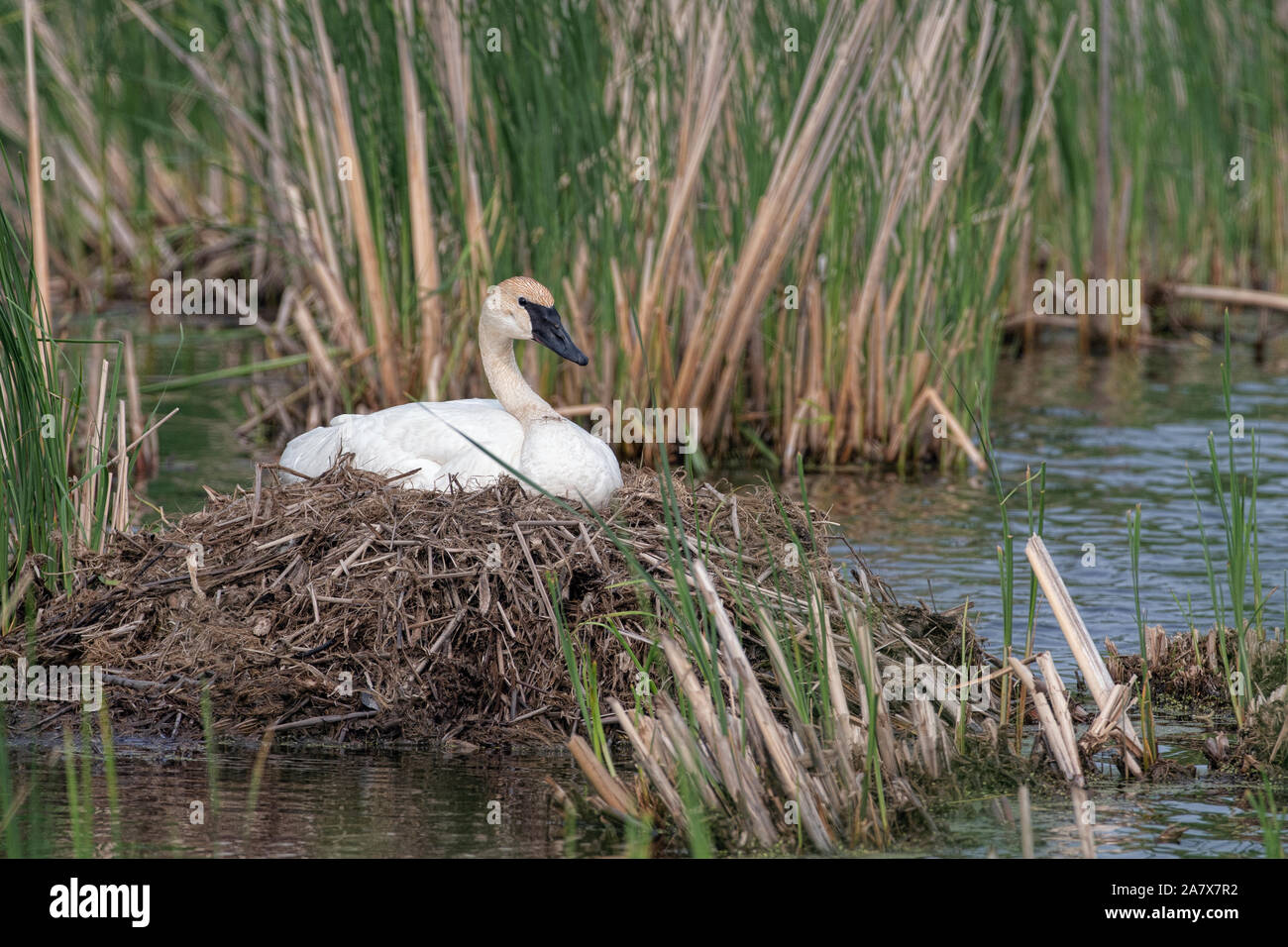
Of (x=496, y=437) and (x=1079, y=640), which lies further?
(x=496, y=437)

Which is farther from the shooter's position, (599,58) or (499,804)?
(599,58)

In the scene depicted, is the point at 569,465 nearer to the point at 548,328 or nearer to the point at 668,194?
the point at 548,328

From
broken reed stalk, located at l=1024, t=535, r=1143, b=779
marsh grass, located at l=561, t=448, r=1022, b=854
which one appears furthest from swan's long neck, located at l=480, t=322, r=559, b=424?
broken reed stalk, located at l=1024, t=535, r=1143, b=779

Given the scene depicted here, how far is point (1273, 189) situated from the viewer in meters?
16.4

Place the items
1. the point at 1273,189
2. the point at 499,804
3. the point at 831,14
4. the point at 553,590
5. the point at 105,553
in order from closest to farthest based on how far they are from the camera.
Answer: the point at 499,804 → the point at 553,590 → the point at 105,553 → the point at 831,14 → the point at 1273,189

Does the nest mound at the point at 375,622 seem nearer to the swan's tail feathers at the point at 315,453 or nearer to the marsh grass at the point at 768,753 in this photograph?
the marsh grass at the point at 768,753

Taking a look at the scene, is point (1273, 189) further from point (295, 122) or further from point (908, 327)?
point (295, 122)

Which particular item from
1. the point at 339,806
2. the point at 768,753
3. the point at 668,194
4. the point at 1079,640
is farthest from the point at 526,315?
the point at 768,753

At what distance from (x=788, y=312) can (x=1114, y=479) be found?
234 centimetres

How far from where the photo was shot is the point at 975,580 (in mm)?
8594

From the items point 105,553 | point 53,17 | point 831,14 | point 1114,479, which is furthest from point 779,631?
point 53,17

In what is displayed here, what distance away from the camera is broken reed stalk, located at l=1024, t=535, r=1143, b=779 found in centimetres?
574

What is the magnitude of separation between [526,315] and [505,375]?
0.32 metres

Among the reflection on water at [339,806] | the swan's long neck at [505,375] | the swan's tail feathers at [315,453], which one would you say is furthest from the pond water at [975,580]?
the swan's long neck at [505,375]
